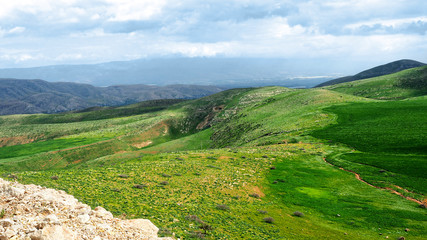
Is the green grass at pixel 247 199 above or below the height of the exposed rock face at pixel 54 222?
below

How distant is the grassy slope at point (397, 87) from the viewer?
12862 centimetres

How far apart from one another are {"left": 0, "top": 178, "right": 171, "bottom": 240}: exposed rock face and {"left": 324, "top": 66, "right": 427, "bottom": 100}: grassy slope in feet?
468

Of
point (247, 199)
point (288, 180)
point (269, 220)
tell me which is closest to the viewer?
point (269, 220)

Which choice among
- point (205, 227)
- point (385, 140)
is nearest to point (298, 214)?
point (205, 227)

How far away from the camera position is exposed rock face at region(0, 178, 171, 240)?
11281 millimetres

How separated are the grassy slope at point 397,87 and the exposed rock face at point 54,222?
143m

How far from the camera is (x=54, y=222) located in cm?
1212

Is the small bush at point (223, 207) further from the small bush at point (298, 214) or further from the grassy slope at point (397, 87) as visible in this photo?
the grassy slope at point (397, 87)

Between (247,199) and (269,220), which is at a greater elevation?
(269,220)

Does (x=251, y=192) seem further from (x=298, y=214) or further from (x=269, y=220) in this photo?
(x=269, y=220)

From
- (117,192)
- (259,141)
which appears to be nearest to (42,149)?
(259,141)

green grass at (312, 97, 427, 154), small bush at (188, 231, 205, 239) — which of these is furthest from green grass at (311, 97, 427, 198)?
small bush at (188, 231, 205, 239)

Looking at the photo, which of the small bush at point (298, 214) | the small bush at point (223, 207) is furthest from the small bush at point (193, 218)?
the small bush at point (298, 214)

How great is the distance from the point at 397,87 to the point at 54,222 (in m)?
169
